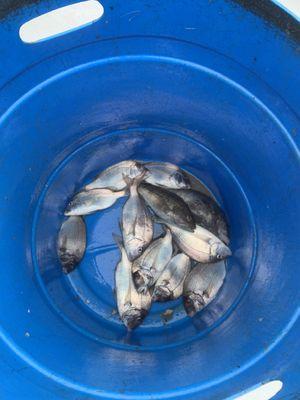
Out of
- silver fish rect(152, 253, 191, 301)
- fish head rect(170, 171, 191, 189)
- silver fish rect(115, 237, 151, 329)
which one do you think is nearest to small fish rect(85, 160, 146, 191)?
fish head rect(170, 171, 191, 189)

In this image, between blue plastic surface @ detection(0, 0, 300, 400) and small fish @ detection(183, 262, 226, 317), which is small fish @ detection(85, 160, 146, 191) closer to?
blue plastic surface @ detection(0, 0, 300, 400)

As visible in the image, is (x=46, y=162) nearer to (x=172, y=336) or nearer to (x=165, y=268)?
(x=165, y=268)

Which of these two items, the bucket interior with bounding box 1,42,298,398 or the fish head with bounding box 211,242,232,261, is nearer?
the bucket interior with bounding box 1,42,298,398

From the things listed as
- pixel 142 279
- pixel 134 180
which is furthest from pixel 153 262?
pixel 134 180

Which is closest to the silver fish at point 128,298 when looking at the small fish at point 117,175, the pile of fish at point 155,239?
the pile of fish at point 155,239

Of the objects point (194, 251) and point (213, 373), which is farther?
point (194, 251)

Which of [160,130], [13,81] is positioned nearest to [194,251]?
[160,130]

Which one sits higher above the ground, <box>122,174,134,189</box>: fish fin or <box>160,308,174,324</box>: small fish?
<box>122,174,134,189</box>: fish fin

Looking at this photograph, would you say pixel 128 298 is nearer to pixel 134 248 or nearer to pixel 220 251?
pixel 134 248
